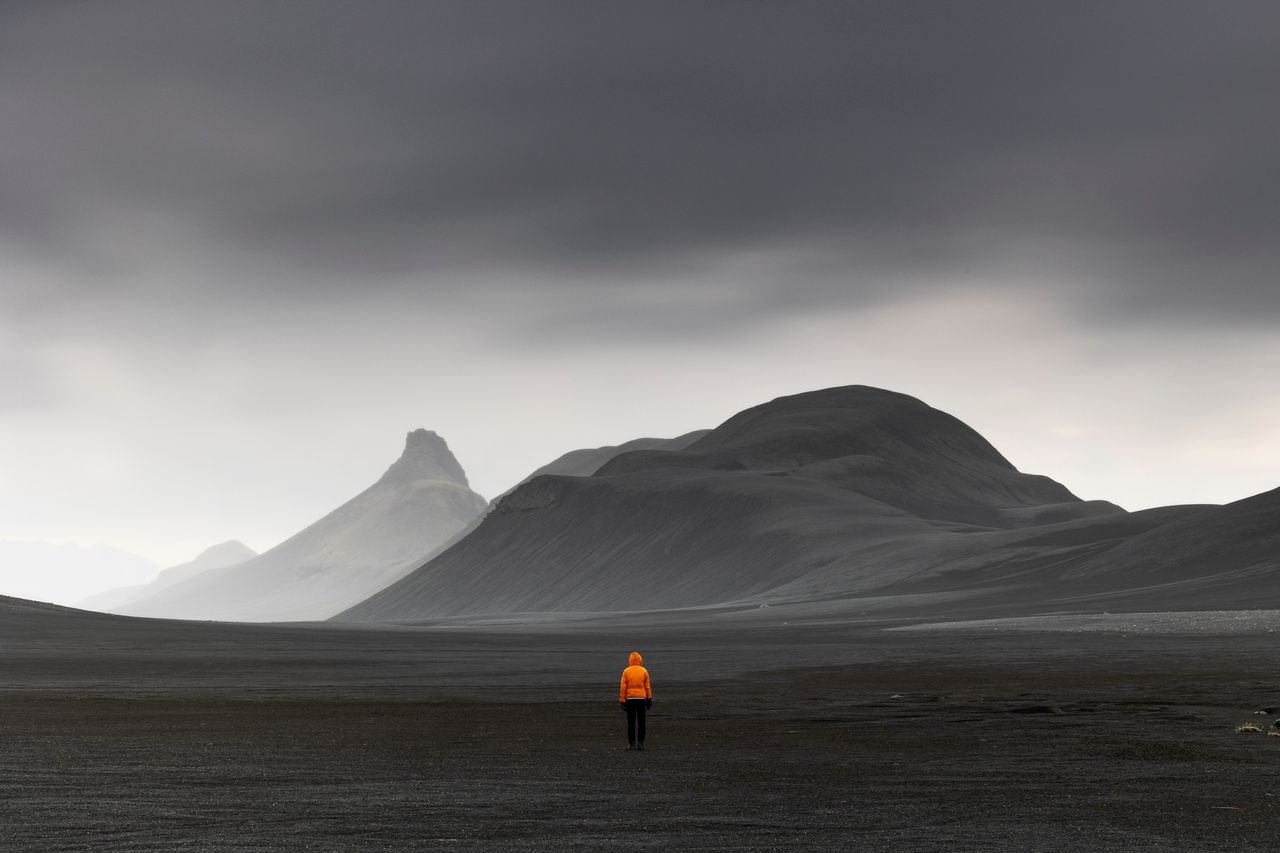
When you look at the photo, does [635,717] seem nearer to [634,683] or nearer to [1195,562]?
[634,683]

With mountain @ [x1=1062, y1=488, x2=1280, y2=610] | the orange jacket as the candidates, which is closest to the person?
the orange jacket

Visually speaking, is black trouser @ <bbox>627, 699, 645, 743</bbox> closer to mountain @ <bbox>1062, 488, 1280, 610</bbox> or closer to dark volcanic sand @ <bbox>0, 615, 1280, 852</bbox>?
dark volcanic sand @ <bbox>0, 615, 1280, 852</bbox>

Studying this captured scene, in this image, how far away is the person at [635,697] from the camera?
24.6 metres

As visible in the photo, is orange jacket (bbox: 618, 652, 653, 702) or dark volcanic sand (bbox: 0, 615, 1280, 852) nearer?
dark volcanic sand (bbox: 0, 615, 1280, 852)

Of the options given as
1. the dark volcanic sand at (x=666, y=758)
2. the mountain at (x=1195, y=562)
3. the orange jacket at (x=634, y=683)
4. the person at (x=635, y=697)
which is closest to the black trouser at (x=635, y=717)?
the person at (x=635, y=697)

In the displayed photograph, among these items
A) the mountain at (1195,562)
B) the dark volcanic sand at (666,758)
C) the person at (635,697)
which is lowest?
the dark volcanic sand at (666,758)

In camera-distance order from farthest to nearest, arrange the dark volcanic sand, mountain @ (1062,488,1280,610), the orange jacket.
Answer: mountain @ (1062,488,1280,610), the orange jacket, the dark volcanic sand

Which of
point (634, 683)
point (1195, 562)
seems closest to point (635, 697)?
point (634, 683)

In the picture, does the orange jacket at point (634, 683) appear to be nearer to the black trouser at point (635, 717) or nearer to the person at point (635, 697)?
the person at point (635, 697)

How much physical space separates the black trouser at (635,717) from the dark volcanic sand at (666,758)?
0.36m

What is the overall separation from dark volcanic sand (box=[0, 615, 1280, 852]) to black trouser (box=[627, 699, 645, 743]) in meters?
0.36

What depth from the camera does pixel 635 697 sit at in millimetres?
24703

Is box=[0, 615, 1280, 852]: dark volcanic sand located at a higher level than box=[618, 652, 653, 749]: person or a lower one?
lower

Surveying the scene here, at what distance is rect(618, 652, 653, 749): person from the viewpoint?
2459 centimetres
